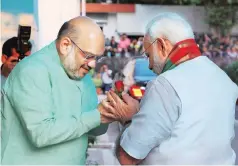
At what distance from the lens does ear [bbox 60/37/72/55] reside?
5.72 ft

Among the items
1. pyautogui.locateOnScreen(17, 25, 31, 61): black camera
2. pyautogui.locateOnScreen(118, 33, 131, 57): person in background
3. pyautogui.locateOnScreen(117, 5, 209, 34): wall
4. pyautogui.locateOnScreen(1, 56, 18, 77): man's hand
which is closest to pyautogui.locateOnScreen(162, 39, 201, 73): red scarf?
pyautogui.locateOnScreen(17, 25, 31, 61): black camera

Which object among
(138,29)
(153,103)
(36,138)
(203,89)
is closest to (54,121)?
(36,138)

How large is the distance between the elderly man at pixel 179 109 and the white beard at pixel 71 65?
0.29 metres

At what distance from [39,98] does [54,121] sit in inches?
4.1

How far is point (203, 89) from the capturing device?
1.63 meters

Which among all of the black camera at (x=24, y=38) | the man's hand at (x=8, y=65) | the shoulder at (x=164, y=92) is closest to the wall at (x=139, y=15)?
the man's hand at (x=8, y=65)

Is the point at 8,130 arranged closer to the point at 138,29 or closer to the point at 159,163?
the point at 159,163

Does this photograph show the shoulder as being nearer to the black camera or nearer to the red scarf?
the red scarf

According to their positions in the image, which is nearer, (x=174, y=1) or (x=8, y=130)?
(x=8, y=130)

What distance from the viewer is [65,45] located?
1758 millimetres

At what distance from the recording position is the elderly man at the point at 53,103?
5.43 ft

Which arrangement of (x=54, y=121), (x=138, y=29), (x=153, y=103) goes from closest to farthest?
(x=153, y=103) → (x=54, y=121) → (x=138, y=29)

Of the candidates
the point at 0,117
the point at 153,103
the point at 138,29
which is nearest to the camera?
the point at 153,103

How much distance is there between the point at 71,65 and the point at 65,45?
0.08 metres
